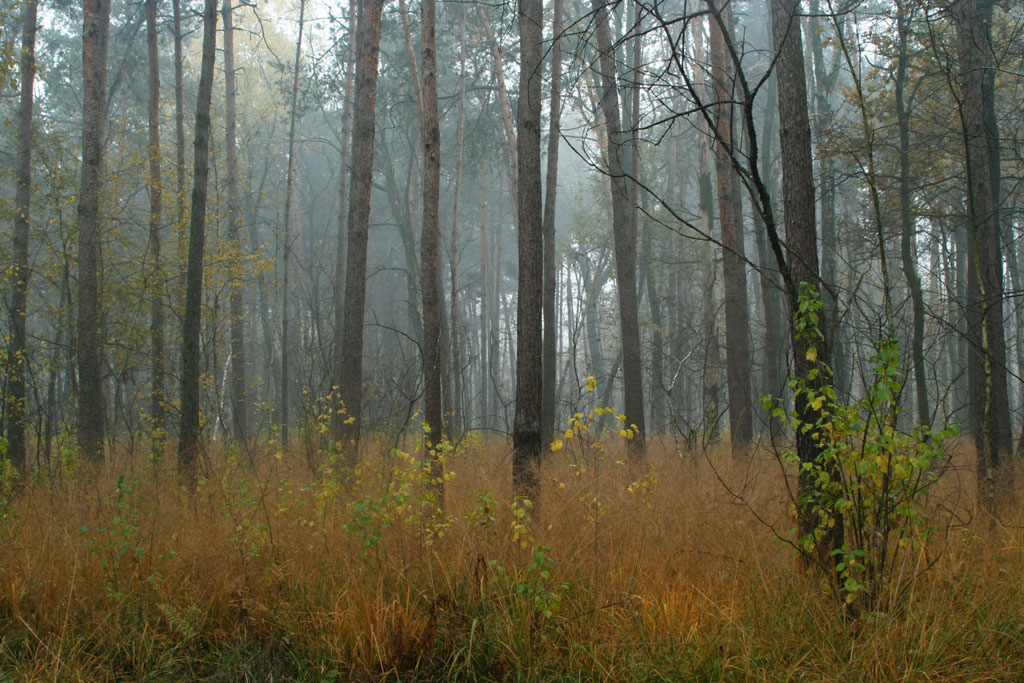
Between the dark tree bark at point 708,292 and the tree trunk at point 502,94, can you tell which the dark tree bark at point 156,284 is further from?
the dark tree bark at point 708,292

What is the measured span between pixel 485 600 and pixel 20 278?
29.9 ft

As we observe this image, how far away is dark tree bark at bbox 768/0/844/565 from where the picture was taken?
3.89 m

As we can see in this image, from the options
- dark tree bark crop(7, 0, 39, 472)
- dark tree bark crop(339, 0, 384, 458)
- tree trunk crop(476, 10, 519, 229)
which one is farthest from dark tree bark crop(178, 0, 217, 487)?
tree trunk crop(476, 10, 519, 229)

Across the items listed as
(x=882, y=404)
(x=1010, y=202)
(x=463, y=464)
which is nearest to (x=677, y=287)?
(x=1010, y=202)

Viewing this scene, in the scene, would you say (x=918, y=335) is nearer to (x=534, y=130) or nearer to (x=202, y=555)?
(x=534, y=130)

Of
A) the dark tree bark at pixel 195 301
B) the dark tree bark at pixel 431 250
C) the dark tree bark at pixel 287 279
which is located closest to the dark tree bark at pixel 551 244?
the dark tree bark at pixel 431 250

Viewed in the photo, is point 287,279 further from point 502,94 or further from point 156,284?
point 502,94

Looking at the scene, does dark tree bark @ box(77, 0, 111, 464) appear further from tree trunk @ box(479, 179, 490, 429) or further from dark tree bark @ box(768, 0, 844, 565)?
tree trunk @ box(479, 179, 490, 429)

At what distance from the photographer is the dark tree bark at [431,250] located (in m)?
6.36

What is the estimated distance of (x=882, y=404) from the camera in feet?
12.1

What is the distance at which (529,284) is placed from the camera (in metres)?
6.07

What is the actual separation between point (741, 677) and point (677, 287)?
2264 cm

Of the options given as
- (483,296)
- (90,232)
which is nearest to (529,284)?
(90,232)

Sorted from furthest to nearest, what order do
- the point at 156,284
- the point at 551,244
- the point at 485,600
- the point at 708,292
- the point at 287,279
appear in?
the point at 287,279, the point at 708,292, the point at 551,244, the point at 156,284, the point at 485,600
